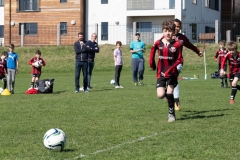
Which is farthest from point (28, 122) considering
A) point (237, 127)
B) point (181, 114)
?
point (237, 127)

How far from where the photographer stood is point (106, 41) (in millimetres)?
54562

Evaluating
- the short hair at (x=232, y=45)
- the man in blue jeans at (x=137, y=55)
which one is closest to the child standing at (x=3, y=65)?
the man in blue jeans at (x=137, y=55)

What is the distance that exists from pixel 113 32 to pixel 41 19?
7.72 meters

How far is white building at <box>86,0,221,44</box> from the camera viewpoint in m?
51.8

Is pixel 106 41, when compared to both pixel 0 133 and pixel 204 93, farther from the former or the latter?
pixel 0 133

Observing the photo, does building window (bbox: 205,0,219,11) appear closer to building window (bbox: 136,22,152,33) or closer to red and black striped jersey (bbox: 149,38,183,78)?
building window (bbox: 136,22,152,33)

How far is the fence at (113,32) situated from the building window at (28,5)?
201 cm

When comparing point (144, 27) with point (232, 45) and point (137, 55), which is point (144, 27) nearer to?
point (137, 55)

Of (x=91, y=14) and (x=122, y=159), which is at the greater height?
(x=91, y=14)

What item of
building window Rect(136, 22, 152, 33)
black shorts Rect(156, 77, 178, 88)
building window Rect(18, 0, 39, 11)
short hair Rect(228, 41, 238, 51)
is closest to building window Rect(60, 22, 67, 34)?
building window Rect(18, 0, 39, 11)

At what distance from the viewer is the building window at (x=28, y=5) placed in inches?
2260

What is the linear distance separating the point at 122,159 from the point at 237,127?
11.3ft

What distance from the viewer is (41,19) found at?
5712 centimetres

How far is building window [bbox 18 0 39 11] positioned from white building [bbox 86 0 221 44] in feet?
17.4
